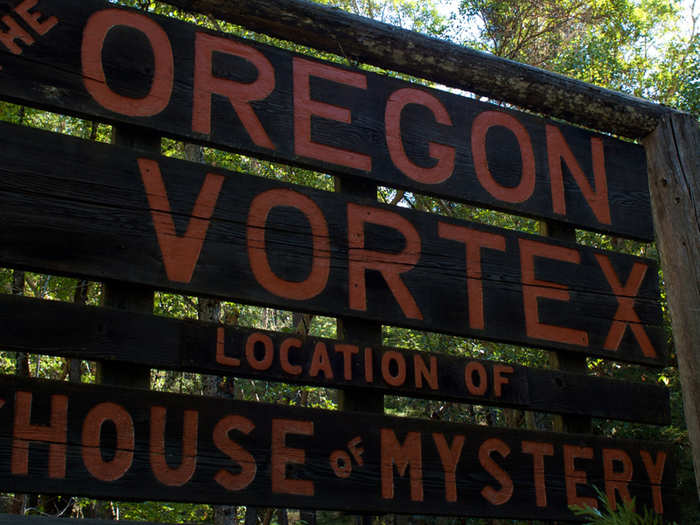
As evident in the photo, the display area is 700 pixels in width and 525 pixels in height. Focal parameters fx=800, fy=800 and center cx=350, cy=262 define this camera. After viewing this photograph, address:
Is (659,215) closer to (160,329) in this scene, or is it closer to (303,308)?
(303,308)

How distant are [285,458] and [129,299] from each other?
958 millimetres

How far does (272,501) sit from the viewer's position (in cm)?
334

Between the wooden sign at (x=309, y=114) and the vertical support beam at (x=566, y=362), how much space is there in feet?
0.26

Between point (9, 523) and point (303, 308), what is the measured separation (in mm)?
1550

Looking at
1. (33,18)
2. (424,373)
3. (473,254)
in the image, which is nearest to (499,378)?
(424,373)

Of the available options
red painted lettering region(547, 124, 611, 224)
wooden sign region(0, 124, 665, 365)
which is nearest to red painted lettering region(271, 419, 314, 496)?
wooden sign region(0, 124, 665, 365)

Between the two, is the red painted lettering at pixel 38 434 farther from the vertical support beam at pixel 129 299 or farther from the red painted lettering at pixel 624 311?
the red painted lettering at pixel 624 311

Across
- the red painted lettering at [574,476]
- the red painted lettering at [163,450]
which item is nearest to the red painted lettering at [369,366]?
the red painted lettering at [163,450]

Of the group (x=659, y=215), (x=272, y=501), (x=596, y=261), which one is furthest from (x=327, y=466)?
(x=659, y=215)

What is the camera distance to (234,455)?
11.0 ft

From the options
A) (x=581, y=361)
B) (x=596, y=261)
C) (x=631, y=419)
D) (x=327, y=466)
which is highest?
(x=596, y=261)

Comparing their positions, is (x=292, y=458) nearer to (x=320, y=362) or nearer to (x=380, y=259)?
(x=320, y=362)

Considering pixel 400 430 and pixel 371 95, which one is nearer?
pixel 400 430

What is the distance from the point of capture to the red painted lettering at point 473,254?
4227 millimetres
